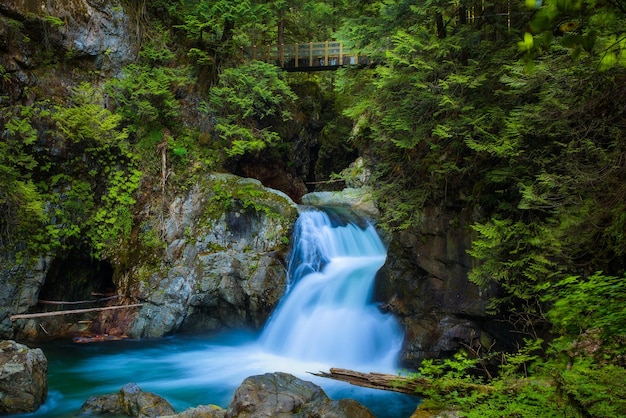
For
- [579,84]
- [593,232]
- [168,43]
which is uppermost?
[168,43]

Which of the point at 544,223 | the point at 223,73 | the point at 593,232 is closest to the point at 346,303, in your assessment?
the point at 544,223

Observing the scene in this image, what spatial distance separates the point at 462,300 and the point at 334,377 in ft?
8.49

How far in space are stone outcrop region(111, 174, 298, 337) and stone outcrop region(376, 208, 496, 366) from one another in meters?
3.45

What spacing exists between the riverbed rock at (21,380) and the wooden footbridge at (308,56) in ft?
36.1

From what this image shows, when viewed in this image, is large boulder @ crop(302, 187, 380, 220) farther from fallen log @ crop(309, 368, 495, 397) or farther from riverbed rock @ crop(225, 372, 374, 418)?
riverbed rock @ crop(225, 372, 374, 418)

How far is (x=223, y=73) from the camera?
13000mm

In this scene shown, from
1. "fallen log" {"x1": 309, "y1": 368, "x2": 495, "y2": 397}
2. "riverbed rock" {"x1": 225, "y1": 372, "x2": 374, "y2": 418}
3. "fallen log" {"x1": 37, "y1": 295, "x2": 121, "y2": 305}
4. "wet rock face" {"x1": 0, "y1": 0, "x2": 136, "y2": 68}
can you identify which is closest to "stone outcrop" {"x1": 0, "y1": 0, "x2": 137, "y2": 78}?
"wet rock face" {"x1": 0, "y1": 0, "x2": 136, "y2": 68}

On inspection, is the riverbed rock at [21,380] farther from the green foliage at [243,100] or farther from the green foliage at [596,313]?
the green foliage at [596,313]

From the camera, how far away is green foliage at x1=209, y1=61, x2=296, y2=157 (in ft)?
40.6

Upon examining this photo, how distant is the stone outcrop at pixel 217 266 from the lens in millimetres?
10477

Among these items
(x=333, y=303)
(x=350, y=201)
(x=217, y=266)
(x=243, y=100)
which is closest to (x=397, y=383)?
(x=333, y=303)

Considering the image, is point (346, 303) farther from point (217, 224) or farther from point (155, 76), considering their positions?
point (155, 76)

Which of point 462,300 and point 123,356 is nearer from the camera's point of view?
point 462,300

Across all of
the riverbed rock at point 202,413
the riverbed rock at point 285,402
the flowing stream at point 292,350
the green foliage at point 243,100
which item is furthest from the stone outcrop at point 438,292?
the green foliage at point 243,100
